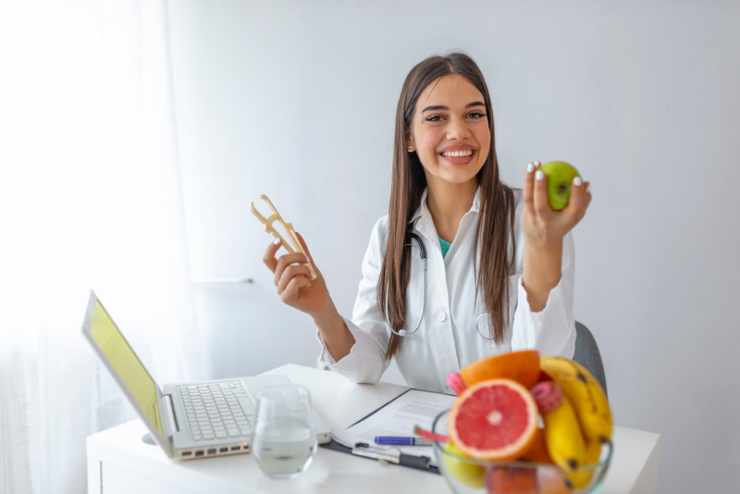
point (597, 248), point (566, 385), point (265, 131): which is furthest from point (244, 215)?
point (566, 385)

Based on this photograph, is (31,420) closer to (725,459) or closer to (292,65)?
(292,65)

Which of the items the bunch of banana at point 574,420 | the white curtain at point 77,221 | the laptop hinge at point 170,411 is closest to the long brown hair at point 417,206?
the laptop hinge at point 170,411

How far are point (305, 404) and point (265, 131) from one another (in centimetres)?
178

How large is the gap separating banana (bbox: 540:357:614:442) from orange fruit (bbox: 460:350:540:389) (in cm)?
4

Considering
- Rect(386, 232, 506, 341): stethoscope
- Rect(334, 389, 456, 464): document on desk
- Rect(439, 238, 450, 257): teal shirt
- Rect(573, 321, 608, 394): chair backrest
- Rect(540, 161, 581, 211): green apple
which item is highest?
Rect(540, 161, 581, 211): green apple

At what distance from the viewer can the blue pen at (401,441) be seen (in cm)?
106

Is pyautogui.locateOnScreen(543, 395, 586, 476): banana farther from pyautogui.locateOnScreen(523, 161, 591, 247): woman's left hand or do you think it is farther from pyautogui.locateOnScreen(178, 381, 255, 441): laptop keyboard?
pyautogui.locateOnScreen(178, 381, 255, 441): laptop keyboard

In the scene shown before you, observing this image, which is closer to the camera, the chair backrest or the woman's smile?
the chair backrest

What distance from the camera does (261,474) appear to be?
96 centimetres

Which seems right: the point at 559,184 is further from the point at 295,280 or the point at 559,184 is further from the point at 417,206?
the point at 417,206

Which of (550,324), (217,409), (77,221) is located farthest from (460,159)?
(77,221)

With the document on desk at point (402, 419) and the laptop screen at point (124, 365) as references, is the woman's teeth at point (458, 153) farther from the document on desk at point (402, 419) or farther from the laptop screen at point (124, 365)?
the laptop screen at point (124, 365)

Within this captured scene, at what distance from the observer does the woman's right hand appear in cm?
130

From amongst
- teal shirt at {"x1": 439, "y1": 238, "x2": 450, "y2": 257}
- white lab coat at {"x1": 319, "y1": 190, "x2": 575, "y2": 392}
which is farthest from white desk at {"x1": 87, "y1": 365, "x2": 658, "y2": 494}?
teal shirt at {"x1": 439, "y1": 238, "x2": 450, "y2": 257}
